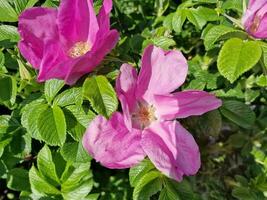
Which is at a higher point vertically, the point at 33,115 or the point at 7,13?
the point at 7,13

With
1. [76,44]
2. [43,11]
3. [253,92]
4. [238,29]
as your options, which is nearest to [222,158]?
[253,92]

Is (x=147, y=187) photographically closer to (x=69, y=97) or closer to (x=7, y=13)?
(x=69, y=97)

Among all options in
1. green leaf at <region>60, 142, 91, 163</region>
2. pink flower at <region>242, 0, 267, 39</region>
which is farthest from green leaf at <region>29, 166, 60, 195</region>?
pink flower at <region>242, 0, 267, 39</region>

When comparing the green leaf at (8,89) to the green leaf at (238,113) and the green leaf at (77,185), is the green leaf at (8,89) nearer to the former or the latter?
the green leaf at (77,185)

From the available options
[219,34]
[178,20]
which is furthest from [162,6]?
[219,34]

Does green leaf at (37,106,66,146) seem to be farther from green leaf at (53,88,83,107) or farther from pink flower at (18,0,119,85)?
pink flower at (18,0,119,85)
